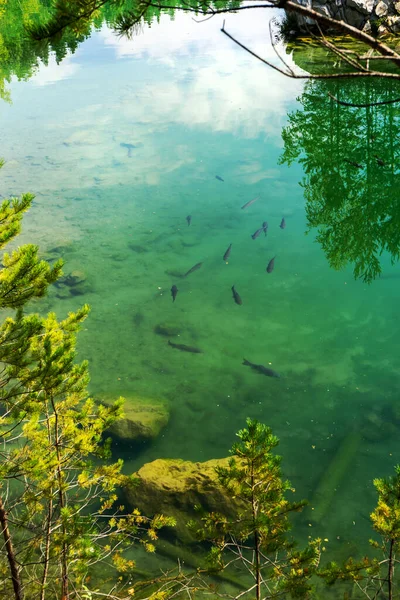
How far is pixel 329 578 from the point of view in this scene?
143 inches

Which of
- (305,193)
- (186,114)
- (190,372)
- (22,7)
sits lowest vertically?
(190,372)

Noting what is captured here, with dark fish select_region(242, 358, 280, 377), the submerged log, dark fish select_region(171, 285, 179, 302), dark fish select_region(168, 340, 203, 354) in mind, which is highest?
dark fish select_region(171, 285, 179, 302)

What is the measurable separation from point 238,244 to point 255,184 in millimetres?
3577

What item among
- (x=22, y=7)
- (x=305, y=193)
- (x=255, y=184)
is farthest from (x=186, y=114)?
Result: (x=22, y=7)

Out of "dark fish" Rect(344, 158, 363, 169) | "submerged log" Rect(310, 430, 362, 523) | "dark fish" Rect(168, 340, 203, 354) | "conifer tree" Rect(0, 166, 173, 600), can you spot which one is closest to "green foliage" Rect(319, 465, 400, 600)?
"conifer tree" Rect(0, 166, 173, 600)

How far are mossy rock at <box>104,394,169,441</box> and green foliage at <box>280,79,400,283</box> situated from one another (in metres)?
5.77

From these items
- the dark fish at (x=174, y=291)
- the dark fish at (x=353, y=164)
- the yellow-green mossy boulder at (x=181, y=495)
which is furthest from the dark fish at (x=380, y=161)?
the yellow-green mossy boulder at (x=181, y=495)

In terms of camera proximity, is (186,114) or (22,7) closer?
(186,114)

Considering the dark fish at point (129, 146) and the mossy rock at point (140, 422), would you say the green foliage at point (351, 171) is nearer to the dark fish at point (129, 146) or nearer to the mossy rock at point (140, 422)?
the dark fish at point (129, 146)

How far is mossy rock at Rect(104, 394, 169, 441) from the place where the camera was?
7367mm

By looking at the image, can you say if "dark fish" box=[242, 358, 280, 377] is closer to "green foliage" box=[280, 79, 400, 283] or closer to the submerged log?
the submerged log

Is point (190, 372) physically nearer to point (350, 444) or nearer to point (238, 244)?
point (350, 444)

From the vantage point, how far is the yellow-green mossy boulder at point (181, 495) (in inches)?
237

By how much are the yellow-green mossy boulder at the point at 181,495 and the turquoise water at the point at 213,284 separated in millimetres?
911
